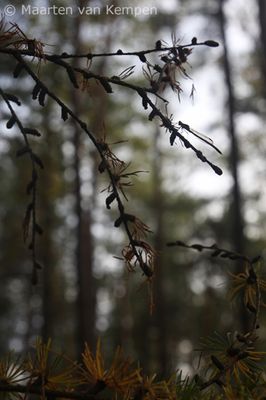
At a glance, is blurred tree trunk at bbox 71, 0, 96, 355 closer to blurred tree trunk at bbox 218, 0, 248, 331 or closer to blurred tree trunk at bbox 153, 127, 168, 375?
blurred tree trunk at bbox 218, 0, 248, 331

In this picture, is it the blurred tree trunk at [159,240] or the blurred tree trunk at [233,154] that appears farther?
the blurred tree trunk at [159,240]

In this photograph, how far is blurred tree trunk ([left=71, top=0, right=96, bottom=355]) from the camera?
27.9 feet

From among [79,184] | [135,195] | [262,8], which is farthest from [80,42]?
[135,195]

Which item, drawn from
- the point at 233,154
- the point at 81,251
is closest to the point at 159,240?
the point at 81,251

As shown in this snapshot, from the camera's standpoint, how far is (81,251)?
9.23 meters

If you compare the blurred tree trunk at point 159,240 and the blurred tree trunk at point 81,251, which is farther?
the blurred tree trunk at point 159,240

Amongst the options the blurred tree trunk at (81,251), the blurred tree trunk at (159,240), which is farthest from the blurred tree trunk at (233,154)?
the blurred tree trunk at (159,240)

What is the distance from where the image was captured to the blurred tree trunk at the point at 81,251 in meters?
8.52

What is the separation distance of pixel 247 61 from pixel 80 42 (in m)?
3.31

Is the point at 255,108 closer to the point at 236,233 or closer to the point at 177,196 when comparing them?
the point at 236,233

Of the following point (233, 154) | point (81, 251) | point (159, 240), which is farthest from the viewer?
point (159, 240)

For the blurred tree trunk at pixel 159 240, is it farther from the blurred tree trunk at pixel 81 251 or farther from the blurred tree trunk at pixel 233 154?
the blurred tree trunk at pixel 233 154

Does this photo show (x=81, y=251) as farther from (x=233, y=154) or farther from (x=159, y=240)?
(x=159, y=240)

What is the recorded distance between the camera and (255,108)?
9.20 m
